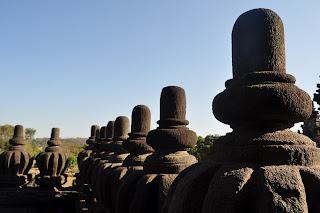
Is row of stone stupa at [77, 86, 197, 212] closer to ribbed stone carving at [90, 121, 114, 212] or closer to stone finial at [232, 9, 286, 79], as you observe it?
ribbed stone carving at [90, 121, 114, 212]

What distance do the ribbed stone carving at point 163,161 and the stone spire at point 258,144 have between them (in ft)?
3.01

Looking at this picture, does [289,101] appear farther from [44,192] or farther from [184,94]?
[44,192]

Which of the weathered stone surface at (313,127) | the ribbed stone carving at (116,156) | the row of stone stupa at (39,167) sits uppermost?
the weathered stone surface at (313,127)

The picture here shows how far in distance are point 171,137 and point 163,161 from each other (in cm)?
24

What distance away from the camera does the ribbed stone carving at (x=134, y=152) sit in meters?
3.17

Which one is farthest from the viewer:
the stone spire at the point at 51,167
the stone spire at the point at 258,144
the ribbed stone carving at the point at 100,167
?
the stone spire at the point at 51,167

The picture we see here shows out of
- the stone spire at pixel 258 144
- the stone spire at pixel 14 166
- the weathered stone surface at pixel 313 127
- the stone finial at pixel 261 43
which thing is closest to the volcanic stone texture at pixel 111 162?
the stone spire at pixel 258 144

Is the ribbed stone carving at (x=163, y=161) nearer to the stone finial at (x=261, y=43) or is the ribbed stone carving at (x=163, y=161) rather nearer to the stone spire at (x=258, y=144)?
the stone spire at (x=258, y=144)

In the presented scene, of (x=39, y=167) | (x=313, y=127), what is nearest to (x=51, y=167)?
(x=39, y=167)

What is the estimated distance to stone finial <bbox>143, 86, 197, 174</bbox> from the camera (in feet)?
8.48

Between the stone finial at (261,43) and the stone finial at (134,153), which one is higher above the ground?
the stone finial at (261,43)

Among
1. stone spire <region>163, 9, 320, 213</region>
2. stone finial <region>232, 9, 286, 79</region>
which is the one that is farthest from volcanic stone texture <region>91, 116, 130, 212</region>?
stone finial <region>232, 9, 286, 79</region>

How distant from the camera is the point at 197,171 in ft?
4.80

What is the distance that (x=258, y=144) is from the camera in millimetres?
1359
